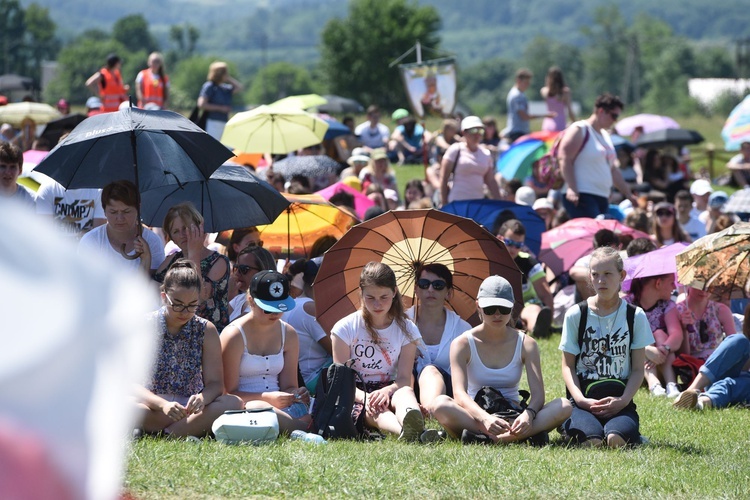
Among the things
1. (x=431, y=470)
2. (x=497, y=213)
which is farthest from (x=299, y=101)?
(x=431, y=470)

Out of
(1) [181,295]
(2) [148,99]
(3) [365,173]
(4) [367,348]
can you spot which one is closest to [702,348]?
(4) [367,348]

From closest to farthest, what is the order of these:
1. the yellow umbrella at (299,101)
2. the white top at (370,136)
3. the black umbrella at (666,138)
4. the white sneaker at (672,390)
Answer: the white sneaker at (672,390) < the yellow umbrella at (299,101) < the white top at (370,136) < the black umbrella at (666,138)

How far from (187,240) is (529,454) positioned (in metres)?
2.79

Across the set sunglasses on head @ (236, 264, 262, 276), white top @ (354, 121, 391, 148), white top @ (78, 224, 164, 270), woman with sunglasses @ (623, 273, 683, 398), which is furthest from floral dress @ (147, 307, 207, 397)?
white top @ (354, 121, 391, 148)

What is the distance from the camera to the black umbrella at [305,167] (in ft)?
50.2

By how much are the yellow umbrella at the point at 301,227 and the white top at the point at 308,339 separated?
8.85ft

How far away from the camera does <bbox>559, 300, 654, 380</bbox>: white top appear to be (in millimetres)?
7344

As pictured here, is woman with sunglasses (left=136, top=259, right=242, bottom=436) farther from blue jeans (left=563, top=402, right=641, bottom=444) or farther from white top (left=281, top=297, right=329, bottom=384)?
blue jeans (left=563, top=402, right=641, bottom=444)

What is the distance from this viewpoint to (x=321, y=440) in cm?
680

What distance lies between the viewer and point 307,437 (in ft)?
22.5

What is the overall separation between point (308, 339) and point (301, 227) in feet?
9.49

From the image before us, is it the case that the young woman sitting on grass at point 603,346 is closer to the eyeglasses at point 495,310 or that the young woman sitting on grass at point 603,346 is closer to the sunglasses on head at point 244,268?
the eyeglasses at point 495,310

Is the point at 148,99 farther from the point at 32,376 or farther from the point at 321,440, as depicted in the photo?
the point at 32,376

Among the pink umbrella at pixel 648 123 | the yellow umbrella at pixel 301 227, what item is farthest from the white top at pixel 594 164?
the pink umbrella at pixel 648 123
